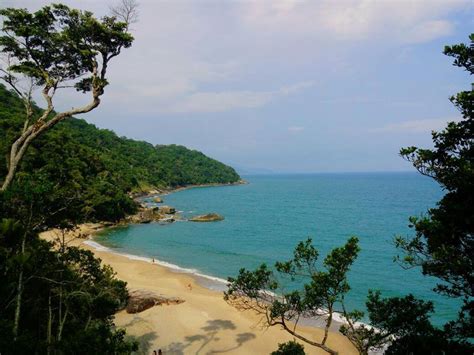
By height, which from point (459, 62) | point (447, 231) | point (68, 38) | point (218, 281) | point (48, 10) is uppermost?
point (48, 10)

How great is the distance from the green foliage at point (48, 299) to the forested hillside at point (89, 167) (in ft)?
5.63

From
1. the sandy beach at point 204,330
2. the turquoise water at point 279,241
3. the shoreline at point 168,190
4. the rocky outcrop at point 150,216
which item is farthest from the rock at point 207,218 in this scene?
the sandy beach at point 204,330

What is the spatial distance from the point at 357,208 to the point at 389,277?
60159 millimetres

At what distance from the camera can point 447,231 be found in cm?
890

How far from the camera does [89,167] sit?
233ft

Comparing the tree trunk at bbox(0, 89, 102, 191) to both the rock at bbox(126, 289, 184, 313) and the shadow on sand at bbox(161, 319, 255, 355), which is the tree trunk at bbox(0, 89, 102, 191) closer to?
the shadow on sand at bbox(161, 319, 255, 355)

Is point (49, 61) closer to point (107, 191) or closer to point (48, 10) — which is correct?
point (48, 10)

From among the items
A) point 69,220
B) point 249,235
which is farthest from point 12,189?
point 249,235

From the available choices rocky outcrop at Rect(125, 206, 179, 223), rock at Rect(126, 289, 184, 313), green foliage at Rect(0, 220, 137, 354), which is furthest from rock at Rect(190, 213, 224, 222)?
green foliage at Rect(0, 220, 137, 354)

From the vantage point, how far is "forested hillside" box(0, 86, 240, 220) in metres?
28.0

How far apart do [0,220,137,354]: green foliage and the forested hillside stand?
172 centimetres

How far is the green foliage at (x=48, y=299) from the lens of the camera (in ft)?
28.3

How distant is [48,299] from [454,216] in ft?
40.1

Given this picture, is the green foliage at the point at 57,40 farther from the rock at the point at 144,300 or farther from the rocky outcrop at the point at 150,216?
the rocky outcrop at the point at 150,216
